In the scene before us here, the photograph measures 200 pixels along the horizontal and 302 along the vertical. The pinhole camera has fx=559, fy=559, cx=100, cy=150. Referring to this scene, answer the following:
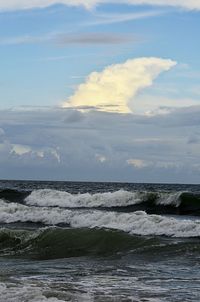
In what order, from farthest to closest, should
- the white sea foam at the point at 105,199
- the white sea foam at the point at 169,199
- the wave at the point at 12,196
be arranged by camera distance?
the wave at the point at 12,196
the white sea foam at the point at 105,199
the white sea foam at the point at 169,199

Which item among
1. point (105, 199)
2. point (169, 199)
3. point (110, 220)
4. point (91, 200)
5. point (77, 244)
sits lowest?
point (77, 244)

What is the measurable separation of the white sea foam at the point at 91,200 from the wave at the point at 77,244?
75.3ft

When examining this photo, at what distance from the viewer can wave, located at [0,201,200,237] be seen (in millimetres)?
21953

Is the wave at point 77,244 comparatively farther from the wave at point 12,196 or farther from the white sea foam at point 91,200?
the wave at point 12,196

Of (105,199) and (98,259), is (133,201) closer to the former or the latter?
(105,199)

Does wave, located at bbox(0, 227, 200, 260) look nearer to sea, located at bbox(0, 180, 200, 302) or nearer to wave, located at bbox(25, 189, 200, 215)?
sea, located at bbox(0, 180, 200, 302)

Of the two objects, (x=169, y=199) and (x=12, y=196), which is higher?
(x=169, y=199)

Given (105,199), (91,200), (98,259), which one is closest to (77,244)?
(98,259)

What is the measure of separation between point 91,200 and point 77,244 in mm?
27450

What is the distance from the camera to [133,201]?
45.6 m

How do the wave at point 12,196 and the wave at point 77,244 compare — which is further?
the wave at point 12,196

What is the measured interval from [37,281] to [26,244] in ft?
29.6

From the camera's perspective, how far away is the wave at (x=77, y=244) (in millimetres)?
18359

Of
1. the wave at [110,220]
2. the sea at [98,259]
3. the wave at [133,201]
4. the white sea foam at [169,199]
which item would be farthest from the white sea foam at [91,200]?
the sea at [98,259]
